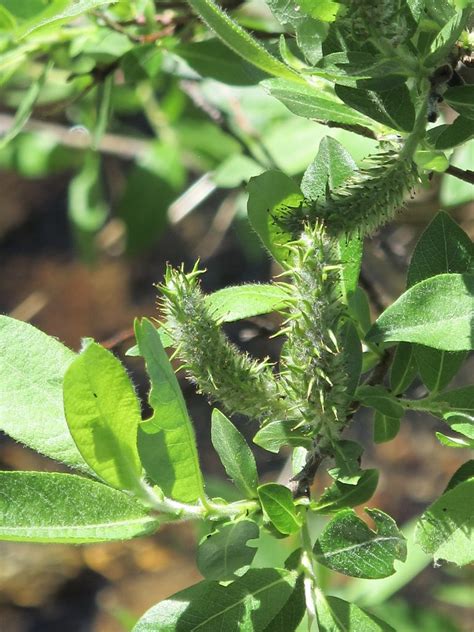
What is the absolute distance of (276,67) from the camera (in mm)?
984

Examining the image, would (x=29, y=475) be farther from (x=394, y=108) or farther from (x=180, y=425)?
(x=394, y=108)

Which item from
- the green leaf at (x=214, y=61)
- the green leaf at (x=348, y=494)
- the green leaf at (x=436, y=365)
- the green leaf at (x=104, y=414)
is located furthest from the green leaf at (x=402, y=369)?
the green leaf at (x=214, y=61)

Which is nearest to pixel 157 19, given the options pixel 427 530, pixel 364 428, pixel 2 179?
pixel 427 530

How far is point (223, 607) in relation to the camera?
98cm

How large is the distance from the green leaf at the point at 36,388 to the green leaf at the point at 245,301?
178mm

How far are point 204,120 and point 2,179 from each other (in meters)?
2.21

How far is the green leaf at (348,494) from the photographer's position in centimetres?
101

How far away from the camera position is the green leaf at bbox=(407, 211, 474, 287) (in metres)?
1.05

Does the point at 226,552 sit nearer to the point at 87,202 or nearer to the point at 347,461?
the point at 347,461

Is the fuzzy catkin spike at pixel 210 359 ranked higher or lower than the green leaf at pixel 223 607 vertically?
higher

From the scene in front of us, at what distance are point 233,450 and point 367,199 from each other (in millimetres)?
306

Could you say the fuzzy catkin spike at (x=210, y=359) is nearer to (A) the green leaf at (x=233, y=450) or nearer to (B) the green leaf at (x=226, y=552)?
(A) the green leaf at (x=233, y=450)

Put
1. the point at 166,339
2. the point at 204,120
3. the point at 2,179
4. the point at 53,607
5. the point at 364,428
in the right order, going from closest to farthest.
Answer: the point at 166,339, the point at 204,120, the point at 364,428, the point at 53,607, the point at 2,179

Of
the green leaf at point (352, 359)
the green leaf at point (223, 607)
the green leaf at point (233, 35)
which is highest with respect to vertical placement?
the green leaf at point (233, 35)
